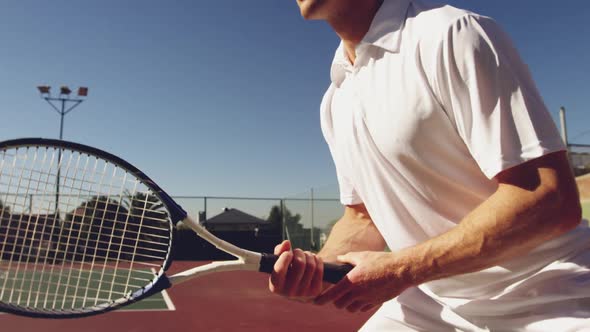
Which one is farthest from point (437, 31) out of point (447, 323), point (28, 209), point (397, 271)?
point (28, 209)

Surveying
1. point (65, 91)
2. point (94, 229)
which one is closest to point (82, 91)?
point (65, 91)

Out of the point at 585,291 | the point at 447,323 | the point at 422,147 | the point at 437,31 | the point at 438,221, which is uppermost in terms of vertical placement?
the point at 437,31

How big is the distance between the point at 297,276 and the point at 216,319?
5765 millimetres

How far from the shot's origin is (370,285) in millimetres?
1516

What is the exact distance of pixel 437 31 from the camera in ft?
4.50

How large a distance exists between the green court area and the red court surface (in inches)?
125

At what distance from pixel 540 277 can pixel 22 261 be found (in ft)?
Result: 6.54

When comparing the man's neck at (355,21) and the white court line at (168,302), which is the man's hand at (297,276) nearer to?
the man's neck at (355,21)

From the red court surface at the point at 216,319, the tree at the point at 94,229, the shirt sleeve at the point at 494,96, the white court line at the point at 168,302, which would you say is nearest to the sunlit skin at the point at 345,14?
the shirt sleeve at the point at 494,96

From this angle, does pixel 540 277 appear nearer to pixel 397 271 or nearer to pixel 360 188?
pixel 397 271

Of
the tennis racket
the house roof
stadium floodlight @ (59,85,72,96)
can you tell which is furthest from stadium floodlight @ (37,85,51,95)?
the tennis racket

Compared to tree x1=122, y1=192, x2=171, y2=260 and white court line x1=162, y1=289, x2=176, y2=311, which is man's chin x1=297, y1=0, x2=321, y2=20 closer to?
tree x1=122, y1=192, x2=171, y2=260

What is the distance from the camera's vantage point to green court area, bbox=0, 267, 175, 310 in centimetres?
200

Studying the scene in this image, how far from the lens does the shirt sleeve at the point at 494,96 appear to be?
128 centimetres
